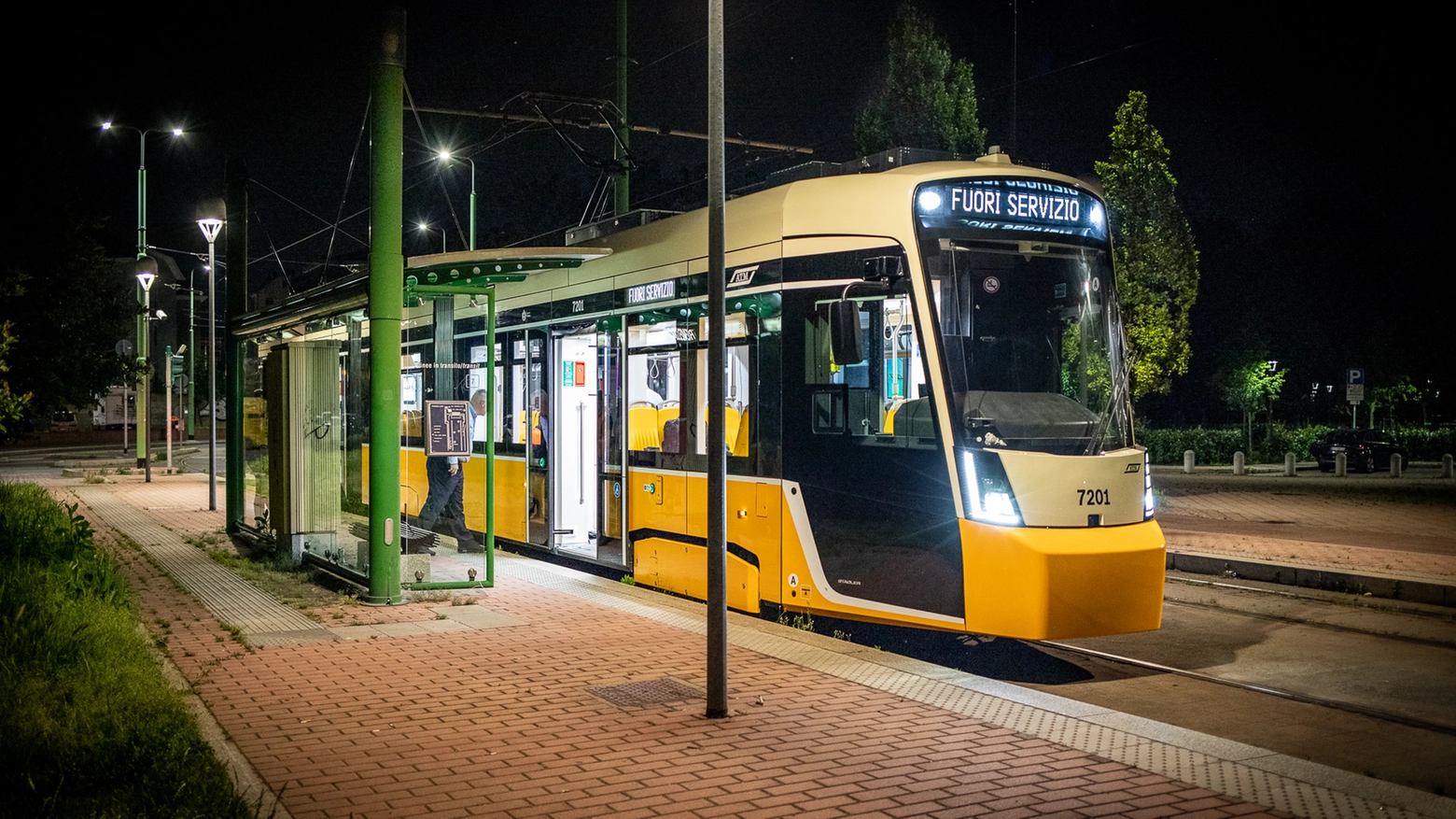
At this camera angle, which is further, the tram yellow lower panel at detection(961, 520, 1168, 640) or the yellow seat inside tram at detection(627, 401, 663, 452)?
the yellow seat inside tram at detection(627, 401, 663, 452)

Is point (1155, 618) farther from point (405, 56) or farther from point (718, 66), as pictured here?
point (405, 56)

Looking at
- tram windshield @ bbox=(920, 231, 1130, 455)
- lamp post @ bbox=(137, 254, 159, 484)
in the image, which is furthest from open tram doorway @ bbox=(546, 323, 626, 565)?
lamp post @ bbox=(137, 254, 159, 484)

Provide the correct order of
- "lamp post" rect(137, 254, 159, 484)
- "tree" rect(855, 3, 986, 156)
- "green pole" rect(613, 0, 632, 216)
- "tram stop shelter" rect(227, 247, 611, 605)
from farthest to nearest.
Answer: "lamp post" rect(137, 254, 159, 484) → "tree" rect(855, 3, 986, 156) → "green pole" rect(613, 0, 632, 216) → "tram stop shelter" rect(227, 247, 611, 605)

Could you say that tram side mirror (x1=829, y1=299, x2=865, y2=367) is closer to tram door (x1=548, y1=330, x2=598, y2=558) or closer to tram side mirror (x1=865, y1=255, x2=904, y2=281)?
tram side mirror (x1=865, y1=255, x2=904, y2=281)

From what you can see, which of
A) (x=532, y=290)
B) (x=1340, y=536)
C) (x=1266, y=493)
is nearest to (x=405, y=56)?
(x=532, y=290)

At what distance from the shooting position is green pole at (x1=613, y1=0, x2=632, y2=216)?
1873cm

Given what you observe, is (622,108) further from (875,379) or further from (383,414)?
(875,379)

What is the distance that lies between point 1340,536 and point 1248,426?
87.5ft

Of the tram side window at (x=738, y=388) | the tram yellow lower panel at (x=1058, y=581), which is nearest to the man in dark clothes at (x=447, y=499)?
the tram side window at (x=738, y=388)

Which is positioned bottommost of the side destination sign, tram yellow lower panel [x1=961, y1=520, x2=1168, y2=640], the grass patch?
the grass patch

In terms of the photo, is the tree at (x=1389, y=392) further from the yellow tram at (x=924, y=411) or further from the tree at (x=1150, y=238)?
the yellow tram at (x=924, y=411)

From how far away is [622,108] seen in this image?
1939cm

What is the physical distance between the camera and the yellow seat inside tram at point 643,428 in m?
12.1

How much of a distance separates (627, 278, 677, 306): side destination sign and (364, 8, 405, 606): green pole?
7.31 ft
